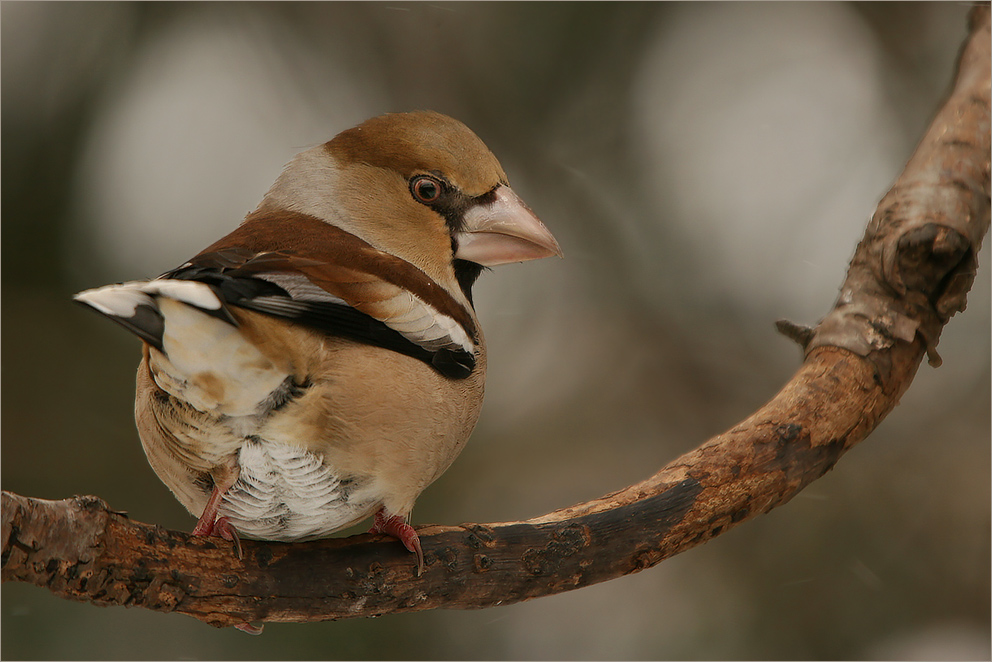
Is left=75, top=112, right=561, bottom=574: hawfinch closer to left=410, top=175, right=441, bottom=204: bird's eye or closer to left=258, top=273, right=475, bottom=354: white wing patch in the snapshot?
left=258, top=273, right=475, bottom=354: white wing patch

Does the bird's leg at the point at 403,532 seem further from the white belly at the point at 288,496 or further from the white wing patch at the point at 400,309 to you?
the white wing patch at the point at 400,309

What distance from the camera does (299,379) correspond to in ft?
6.72

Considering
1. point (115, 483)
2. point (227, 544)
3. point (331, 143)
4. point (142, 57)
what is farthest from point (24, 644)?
point (142, 57)

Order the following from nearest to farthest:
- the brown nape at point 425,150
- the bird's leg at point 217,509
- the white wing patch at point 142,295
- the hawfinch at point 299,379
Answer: the white wing patch at point 142,295, the hawfinch at point 299,379, the bird's leg at point 217,509, the brown nape at point 425,150

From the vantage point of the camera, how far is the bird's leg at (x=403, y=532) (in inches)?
88.4

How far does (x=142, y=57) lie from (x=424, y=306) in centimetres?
361

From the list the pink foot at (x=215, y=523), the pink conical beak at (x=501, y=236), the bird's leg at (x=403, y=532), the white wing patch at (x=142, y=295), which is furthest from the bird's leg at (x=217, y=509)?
the pink conical beak at (x=501, y=236)

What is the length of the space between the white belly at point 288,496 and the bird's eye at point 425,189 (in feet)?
3.31

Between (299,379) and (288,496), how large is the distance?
1.05ft

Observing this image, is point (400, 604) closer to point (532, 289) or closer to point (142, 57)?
point (532, 289)

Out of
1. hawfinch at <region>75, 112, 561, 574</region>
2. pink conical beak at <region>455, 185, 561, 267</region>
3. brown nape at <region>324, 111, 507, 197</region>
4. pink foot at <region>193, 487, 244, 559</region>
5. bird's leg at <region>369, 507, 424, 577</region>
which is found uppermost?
brown nape at <region>324, 111, 507, 197</region>

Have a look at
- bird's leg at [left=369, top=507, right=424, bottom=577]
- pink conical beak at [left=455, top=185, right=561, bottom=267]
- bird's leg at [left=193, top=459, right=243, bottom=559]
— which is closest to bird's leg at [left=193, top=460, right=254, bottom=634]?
bird's leg at [left=193, top=459, right=243, bottom=559]

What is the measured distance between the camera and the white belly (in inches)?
82.6

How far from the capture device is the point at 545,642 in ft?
16.3
